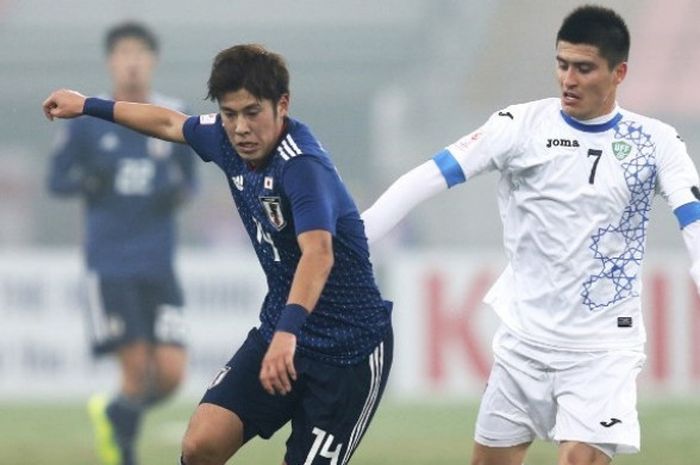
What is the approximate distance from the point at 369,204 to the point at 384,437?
4207mm

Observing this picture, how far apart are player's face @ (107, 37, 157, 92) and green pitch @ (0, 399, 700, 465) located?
2.47 metres

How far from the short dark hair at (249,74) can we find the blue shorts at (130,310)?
5412 mm

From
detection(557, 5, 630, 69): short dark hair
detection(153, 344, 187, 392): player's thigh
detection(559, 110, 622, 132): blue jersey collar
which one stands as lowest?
detection(153, 344, 187, 392): player's thigh

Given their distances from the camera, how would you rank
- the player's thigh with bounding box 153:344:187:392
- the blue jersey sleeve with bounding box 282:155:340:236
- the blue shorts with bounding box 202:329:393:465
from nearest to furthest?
the blue jersey sleeve with bounding box 282:155:340:236, the blue shorts with bounding box 202:329:393:465, the player's thigh with bounding box 153:344:187:392

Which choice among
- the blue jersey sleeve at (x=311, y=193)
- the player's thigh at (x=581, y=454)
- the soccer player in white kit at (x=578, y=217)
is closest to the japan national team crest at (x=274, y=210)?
the blue jersey sleeve at (x=311, y=193)

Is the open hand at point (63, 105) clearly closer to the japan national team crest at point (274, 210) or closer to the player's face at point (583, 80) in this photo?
the japan national team crest at point (274, 210)

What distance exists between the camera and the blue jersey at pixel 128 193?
11.1 metres

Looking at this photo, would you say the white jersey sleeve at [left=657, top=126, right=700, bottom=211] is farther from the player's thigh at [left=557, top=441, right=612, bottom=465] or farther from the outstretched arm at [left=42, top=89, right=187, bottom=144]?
the outstretched arm at [left=42, top=89, right=187, bottom=144]

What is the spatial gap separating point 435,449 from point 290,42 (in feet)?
26.1

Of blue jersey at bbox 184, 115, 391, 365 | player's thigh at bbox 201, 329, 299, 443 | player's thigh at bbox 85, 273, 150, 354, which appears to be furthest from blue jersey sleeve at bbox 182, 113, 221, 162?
player's thigh at bbox 85, 273, 150, 354

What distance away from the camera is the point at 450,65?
20.9 m

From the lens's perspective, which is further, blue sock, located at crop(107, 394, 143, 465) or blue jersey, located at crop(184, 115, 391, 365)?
Answer: blue sock, located at crop(107, 394, 143, 465)

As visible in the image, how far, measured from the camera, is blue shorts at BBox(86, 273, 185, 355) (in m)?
11.0

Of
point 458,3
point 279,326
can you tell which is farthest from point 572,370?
point 458,3
